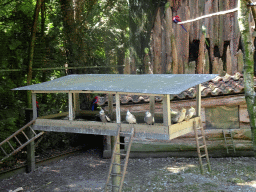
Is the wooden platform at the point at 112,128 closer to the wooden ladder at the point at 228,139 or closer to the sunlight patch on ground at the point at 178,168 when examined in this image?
the sunlight patch on ground at the point at 178,168

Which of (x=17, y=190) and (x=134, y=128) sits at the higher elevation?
(x=134, y=128)

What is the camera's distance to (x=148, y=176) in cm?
786

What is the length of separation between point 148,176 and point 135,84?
3.13m

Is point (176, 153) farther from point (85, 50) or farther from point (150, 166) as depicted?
point (85, 50)

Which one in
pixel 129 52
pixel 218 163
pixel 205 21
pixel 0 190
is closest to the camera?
pixel 0 190

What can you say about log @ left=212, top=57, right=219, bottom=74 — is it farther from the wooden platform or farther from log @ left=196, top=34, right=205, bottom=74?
the wooden platform

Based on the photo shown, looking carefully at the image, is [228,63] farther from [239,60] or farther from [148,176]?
[148,176]

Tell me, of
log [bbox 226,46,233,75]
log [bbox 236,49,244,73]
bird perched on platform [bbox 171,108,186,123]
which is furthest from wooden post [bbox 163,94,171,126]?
log [bbox 236,49,244,73]

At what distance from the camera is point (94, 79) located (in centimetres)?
662

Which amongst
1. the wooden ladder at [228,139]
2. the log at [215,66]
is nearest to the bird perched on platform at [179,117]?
the wooden ladder at [228,139]

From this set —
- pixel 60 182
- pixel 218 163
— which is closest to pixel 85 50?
pixel 60 182

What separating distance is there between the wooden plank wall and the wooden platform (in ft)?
11.7

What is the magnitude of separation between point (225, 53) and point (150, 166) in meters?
4.30

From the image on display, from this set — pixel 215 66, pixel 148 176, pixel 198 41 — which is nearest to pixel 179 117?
pixel 148 176
